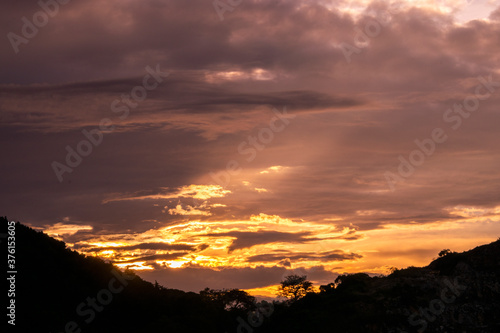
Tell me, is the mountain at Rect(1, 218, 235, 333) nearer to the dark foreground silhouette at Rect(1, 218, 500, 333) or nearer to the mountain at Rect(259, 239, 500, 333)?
the dark foreground silhouette at Rect(1, 218, 500, 333)

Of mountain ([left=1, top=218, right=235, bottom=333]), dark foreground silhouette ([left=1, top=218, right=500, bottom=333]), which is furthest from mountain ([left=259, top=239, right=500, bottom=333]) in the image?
mountain ([left=1, top=218, right=235, bottom=333])

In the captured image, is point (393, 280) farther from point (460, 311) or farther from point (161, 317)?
point (161, 317)

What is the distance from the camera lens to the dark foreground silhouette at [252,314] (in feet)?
164

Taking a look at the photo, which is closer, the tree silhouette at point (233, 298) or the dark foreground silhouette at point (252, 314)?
the dark foreground silhouette at point (252, 314)

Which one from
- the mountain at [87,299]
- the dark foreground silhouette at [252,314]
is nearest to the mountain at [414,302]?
the dark foreground silhouette at [252,314]

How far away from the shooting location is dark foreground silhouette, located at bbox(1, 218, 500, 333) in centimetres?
4994

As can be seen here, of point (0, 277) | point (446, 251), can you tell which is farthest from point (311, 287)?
point (0, 277)

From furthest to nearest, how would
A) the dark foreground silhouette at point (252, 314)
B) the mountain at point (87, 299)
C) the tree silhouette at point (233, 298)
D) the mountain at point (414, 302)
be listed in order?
the tree silhouette at point (233, 298) → the mountain at point (87, 299) → the dark foreground silhouette at point (252, 314) → the mountain at point (414, 302)

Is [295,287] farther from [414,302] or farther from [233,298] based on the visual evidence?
[414,302]

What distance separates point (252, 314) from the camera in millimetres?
67438

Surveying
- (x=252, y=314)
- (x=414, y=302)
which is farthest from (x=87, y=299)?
(x=414, y=302)

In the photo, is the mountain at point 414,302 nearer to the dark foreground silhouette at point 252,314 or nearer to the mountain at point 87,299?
the dark foreground silhouette at point 252,314

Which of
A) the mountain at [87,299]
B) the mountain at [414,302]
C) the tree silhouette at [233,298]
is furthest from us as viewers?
the tree silhouette at [233,298]

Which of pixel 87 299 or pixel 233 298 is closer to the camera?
pixel 87 299
